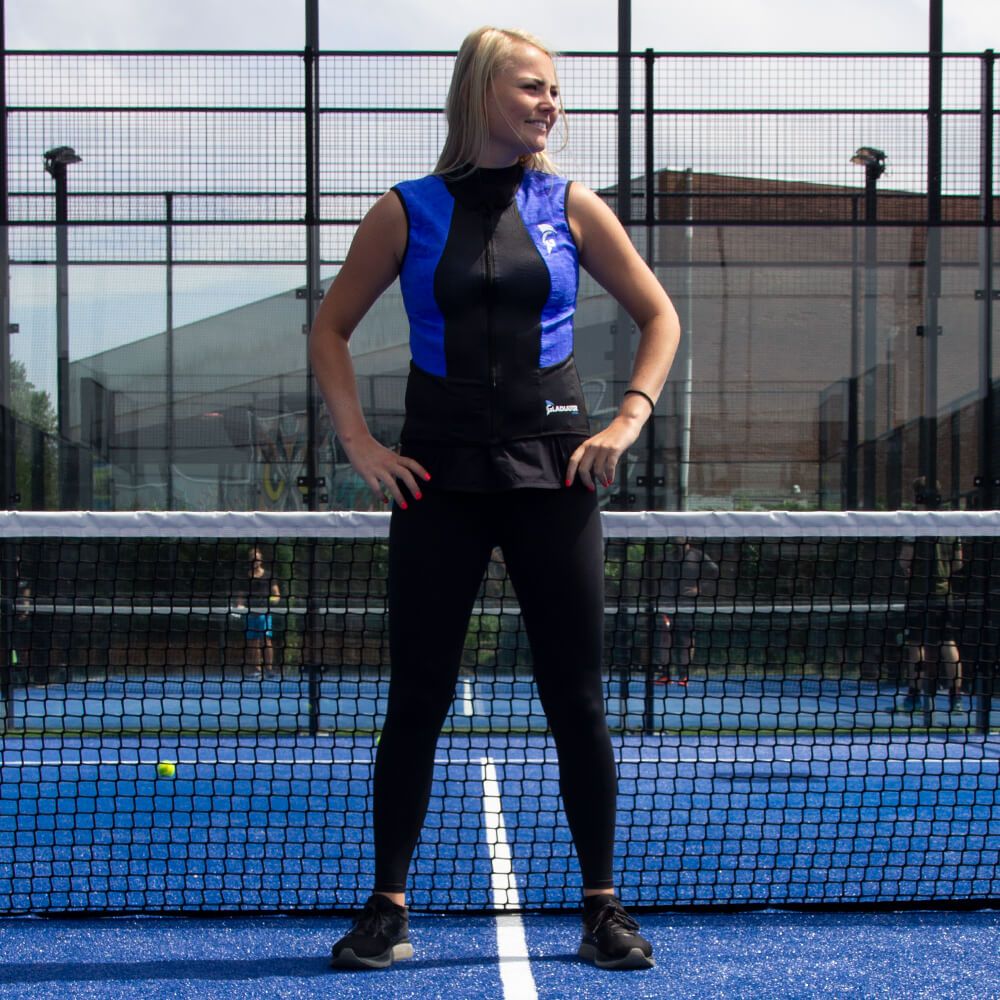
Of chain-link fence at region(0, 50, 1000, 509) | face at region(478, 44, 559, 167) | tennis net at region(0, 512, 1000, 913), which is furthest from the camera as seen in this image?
chain-link fence at region(0, 50, 1000, 509)

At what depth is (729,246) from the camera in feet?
30.0

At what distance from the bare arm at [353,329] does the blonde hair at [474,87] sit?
0.17 metres

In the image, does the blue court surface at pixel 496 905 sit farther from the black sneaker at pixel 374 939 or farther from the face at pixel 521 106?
the face at pixel 521 106

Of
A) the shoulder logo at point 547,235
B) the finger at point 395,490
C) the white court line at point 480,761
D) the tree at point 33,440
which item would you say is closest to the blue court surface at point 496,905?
the white court line at point 480,761

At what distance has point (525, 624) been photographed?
2.81 meters

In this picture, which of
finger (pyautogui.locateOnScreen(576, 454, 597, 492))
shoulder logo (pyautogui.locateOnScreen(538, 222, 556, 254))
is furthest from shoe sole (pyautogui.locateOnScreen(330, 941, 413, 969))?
shoulder logo (pyautogui.locateOnScreen(538, 222, 556, 254))

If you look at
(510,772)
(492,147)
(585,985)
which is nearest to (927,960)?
(585,985)

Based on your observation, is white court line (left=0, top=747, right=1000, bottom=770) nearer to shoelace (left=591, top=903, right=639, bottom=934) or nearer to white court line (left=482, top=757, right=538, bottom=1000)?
white court line (left=482, top=757, right=538, bottom=1000)

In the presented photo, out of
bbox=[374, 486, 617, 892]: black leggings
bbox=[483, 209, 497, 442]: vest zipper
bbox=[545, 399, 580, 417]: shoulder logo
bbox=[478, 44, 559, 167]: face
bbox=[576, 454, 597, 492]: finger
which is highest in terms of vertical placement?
bbox=[478, 44, 559, 167]: face

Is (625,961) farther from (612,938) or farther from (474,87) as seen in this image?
(474,87)

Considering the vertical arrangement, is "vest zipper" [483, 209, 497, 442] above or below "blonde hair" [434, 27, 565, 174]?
below

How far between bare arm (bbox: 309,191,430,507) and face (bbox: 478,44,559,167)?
26 centimetres

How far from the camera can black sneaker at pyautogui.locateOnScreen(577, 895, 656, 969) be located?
2838 mm

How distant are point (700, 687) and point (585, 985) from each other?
638cm
